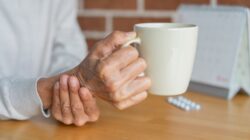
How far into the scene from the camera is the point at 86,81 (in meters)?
0.74

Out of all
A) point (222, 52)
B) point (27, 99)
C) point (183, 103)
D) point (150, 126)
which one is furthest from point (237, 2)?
point (27, 99)

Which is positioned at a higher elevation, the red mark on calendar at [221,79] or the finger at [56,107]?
the finger at [56,107]

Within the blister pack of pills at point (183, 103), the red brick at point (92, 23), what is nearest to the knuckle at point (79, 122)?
the blister pack of pills at point (183, 103)

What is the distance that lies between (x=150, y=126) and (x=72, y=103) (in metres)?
0.14

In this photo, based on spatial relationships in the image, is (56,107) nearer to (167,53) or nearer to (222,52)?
(167,53)

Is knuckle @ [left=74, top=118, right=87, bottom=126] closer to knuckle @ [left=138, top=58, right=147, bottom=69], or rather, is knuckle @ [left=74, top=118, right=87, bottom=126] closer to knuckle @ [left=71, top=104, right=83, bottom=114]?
knuckle @ [left=71, top=104, right=83, bottom=114]

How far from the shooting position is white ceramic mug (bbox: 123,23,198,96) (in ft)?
2.17

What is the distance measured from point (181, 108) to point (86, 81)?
26 centimetres

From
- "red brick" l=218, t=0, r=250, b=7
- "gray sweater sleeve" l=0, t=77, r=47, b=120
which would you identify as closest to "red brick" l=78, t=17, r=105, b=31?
"red brick" l=218, t=0, r=250, b=7

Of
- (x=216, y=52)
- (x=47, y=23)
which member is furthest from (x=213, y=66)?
(x=47, y=23)

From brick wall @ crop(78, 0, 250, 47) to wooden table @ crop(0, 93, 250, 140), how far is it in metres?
0.40

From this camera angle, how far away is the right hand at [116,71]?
0.68 metres

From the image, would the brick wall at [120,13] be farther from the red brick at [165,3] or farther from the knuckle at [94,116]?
the knuckle at [94,116]

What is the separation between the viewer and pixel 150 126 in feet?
2.61
